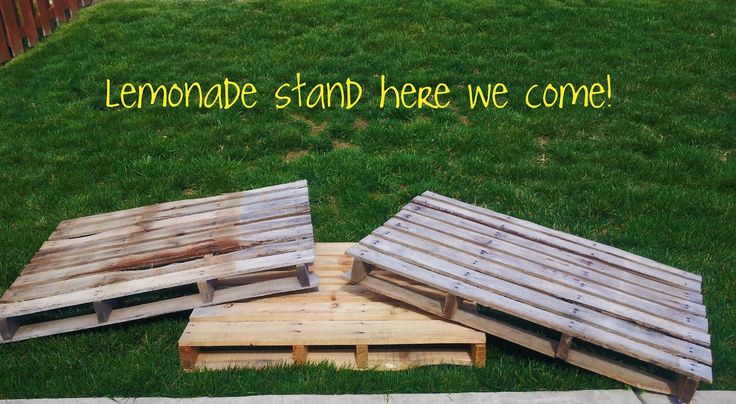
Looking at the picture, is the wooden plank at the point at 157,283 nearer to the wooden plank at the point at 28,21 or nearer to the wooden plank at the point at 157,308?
the wooden plank at the point at 157,308

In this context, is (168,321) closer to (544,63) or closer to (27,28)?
(544,63)

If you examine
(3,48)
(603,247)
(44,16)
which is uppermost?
(44,16)

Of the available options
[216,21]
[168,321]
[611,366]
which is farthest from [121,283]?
[216,21]

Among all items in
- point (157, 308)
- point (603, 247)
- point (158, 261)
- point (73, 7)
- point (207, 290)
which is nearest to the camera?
point (207, 290)

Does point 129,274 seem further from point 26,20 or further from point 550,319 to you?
point 26,20

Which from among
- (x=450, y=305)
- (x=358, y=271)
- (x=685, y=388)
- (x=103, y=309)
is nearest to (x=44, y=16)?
(x=103, y=309)

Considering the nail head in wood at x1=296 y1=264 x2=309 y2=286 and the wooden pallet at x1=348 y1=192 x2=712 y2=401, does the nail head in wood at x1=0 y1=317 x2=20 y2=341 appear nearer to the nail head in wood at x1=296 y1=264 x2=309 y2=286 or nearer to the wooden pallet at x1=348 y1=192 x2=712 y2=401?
the nail head in wood at x1=296 y1=264 x2=309 y2=286

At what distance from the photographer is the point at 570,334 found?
10.8ft

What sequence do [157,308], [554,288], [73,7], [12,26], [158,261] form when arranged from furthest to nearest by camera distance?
[73,7]
[12,26]
[158,261]
[157,308]
[554,288]

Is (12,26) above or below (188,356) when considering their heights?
above

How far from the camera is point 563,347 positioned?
11.1 ft

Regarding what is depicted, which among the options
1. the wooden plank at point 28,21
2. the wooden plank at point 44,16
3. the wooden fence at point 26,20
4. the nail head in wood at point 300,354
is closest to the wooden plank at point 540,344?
the nail head in wood at point 300,354

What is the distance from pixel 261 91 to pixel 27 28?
4168 millimetres

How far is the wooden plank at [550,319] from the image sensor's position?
10.3 feet
